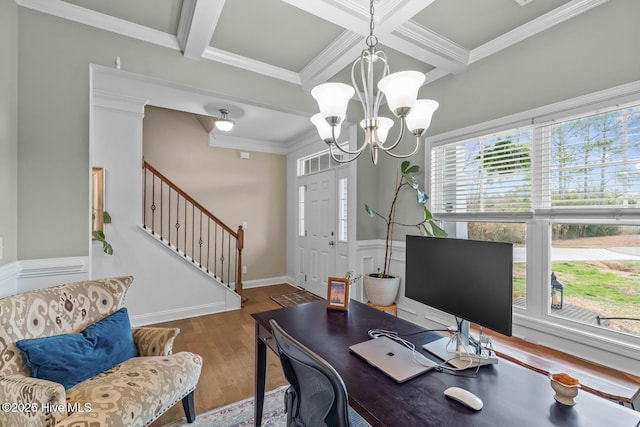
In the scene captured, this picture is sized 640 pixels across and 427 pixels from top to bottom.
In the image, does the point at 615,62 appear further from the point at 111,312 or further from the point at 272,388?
the point at 111,312

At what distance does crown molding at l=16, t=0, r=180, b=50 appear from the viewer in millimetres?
1946

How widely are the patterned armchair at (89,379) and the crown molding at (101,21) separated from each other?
1.85 meters

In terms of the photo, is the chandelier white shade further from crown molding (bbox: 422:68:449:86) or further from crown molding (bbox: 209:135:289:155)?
crown molding (bbox: 209:135:289:155)

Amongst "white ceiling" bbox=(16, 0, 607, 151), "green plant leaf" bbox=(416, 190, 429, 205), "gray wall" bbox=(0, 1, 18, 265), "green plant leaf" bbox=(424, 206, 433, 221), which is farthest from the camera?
"green plant leaf" bbox=(416, 190, 429, 205)

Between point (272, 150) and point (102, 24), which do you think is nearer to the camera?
point (102, 24)

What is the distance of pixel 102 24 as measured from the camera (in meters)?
2.11

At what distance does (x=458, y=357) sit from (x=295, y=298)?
3.56m

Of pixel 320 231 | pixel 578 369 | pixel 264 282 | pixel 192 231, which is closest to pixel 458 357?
pixel 578 369

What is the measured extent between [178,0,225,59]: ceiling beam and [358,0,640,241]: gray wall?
6.98ft

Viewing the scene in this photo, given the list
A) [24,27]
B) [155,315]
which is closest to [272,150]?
[155,315]

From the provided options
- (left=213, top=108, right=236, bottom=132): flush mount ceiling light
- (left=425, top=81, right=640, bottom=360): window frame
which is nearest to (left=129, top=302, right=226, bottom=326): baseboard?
(left=213, top=108, right=236, bottom=132): flush mount ceiling light

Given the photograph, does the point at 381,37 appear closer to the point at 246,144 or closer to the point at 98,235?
the point at 98,235

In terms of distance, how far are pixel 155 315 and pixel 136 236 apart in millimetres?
980

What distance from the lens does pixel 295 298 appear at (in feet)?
14.9
